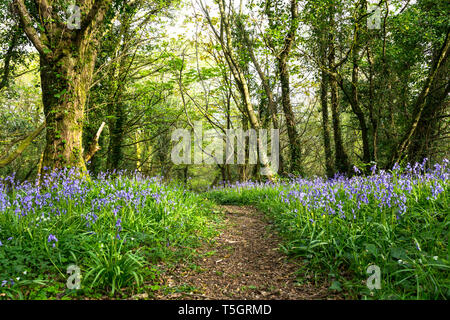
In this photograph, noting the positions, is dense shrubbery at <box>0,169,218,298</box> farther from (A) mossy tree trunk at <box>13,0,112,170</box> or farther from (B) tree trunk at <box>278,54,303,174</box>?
(B) tree trunk at <box>278,54,303,174</box>

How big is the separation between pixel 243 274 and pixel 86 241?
6.25 feet

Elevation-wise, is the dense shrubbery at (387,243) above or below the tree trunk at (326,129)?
below

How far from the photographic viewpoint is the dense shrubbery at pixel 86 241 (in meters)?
2.45

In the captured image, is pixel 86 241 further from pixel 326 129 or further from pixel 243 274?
pixel 326 129

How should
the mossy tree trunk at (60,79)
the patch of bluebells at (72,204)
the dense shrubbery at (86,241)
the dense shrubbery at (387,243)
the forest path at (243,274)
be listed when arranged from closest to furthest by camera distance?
the dense shrubbery at (387,243), the dense shrubbery at (86,241), the forest path at (243,274), the patch of bluebells at (72,204), the mossy tree trunk at (60,79)

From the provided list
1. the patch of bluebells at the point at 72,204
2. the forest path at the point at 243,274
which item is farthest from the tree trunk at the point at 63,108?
the forest path at the point at 243,274

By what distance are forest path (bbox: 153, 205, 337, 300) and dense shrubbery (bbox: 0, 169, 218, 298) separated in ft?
1.15

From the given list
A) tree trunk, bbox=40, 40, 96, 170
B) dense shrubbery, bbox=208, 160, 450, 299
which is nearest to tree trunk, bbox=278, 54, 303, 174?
dense shrubbery, bbox=208, 160, 450, 299

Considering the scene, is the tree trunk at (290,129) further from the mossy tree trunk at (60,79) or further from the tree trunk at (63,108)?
the tree trunk at (63,108)

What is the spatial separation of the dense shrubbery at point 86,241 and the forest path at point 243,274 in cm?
35

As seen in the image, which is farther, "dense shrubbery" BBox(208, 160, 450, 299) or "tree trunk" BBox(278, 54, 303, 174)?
"tree trunk" BBox(278, 54, 303, 174)

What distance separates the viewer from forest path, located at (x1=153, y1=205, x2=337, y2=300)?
266cm

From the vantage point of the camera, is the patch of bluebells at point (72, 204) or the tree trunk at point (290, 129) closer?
the patch of bluebells at point (72, 204)

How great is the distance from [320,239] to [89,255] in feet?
8.74
